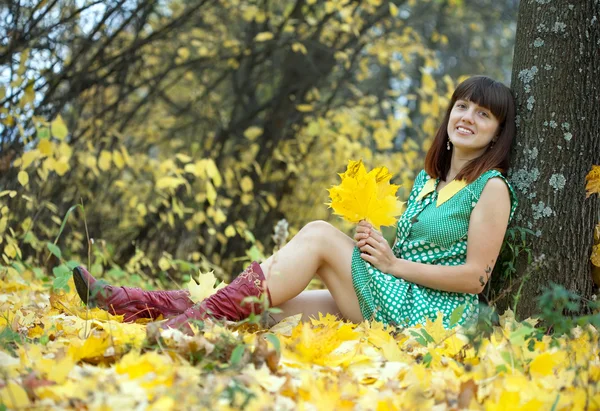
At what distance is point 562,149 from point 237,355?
157cm

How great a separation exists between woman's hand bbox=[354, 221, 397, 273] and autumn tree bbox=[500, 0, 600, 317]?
20.5 inches

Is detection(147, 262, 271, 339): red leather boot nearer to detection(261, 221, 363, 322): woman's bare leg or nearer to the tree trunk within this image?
detection(261, 221, 363, 322): woman's bare leg

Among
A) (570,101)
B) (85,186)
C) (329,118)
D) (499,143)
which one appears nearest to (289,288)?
(499,143)

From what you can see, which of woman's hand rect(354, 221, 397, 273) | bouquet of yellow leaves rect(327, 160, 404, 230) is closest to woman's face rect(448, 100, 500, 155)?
bouquet of yellow leaves rect(327, 160, 404, 230)

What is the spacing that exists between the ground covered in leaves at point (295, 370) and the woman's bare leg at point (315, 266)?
290 millimetres

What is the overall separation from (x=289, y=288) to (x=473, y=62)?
9.03 m

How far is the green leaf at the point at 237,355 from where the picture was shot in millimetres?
1559

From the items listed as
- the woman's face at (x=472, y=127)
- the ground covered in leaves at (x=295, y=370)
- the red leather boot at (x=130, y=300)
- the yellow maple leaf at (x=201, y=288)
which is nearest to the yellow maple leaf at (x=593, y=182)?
the woman's face at (x=472, y=127)

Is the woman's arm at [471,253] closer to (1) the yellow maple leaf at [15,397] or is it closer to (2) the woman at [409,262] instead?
(2) the woman at [409,262]

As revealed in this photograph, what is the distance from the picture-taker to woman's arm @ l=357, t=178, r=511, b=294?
93.5 inches

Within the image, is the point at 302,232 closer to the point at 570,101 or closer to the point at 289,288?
the point at 289,288

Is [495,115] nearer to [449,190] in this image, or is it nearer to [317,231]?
[449,190]

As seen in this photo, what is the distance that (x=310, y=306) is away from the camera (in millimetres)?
2555

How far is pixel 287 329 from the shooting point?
2.29 metres
